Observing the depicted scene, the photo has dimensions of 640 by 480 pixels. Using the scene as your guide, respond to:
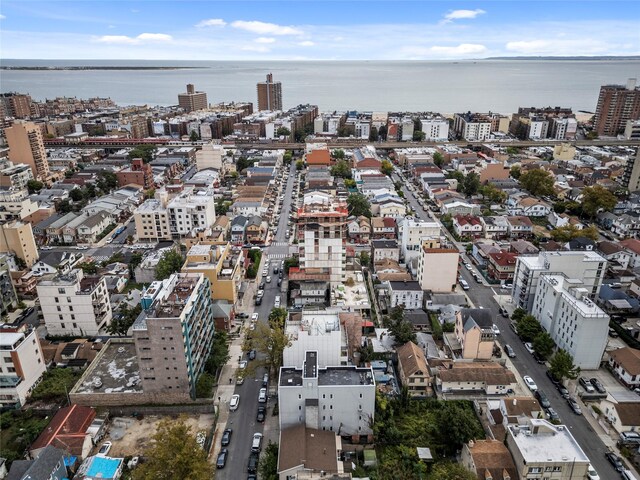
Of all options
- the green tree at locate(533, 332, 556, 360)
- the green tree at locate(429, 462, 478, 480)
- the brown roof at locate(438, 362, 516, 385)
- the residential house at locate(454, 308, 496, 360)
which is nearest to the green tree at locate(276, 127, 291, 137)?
the residential house at locate(454, 308, 496, 360)

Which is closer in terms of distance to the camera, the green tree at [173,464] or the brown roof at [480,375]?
the green tree at [173,464]

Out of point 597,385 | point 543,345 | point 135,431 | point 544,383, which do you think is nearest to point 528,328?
point 543,345

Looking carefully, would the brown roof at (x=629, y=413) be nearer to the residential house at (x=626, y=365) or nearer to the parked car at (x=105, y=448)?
the residential house at (x=626, y=365)

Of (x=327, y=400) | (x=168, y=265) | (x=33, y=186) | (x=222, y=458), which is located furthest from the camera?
(x=33, y=186)

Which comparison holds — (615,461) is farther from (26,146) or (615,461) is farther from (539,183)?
(26,146)

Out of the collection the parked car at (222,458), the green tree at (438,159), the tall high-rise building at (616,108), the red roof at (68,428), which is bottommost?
the parked car at (222,458)

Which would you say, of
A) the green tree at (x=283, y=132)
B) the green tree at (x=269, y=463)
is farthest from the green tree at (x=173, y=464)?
the green tree at (x=283, y=132)
